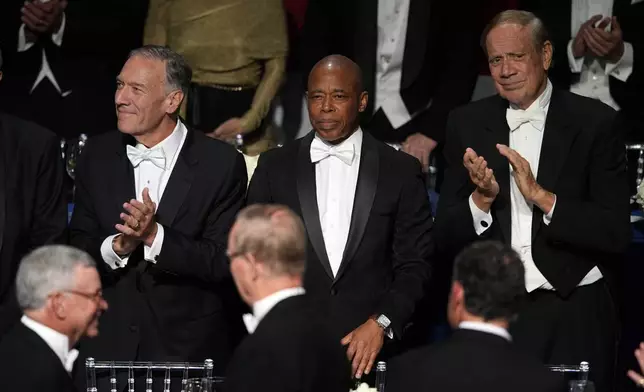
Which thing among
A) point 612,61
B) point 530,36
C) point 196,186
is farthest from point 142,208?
A: point 612,61

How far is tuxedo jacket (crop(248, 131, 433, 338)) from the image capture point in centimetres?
471

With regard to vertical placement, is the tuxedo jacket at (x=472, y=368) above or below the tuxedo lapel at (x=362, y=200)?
below

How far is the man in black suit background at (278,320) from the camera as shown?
3295 mm

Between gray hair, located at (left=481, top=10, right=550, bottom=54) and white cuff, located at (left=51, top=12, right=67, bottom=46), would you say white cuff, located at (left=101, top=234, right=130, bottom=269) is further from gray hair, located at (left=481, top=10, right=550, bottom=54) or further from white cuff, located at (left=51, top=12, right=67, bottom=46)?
white cuff, located at (left=51, top=12, right=67, bottom=46)

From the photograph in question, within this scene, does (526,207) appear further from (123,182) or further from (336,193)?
(123,182)

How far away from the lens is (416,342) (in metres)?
5.46

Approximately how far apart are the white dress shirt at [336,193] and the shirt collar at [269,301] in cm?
131

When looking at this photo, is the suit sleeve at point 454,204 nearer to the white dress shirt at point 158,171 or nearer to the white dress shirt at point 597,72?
the white dress shirt at point 158,171

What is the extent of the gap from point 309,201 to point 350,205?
0.15m

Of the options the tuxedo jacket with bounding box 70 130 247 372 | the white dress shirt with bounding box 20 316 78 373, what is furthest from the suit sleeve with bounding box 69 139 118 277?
the white dress shirt with bounding box 20 316 78 373

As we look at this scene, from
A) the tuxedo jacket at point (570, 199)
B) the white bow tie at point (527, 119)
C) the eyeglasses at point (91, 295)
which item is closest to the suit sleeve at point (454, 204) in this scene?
the tuxedo jacket at point (570, 199)

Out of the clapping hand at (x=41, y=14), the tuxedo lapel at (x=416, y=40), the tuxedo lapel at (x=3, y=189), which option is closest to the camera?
the tuxedo lapel at (x=3, y=189)

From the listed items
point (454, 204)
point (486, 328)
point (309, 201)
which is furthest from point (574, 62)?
point (486, 328)

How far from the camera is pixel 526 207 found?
187 inches
